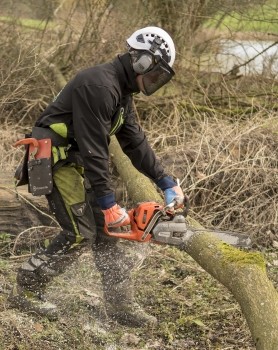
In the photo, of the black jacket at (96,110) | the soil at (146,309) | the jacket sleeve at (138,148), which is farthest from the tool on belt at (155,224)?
the soil at (146,309)

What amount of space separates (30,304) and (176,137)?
3.30m

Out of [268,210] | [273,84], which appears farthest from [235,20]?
[268,210]

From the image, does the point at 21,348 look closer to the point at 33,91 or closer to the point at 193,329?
the point at 193,329

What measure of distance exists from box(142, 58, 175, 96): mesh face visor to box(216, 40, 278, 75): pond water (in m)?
4.62

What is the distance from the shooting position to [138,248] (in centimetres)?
546

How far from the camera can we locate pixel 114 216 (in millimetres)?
4004

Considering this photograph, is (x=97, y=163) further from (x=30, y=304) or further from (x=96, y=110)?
(x=30, y=304)

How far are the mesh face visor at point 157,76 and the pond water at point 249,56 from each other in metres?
4.62

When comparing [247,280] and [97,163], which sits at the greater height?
[97,163]

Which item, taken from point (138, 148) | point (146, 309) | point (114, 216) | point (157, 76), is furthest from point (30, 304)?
point (157, 76)

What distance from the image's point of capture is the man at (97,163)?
154 inches

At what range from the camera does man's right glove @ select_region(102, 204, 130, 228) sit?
158 inches

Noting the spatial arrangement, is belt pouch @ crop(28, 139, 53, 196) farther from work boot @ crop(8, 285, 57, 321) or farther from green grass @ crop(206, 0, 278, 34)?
green grass @ crop(206, 0, 278, 34)

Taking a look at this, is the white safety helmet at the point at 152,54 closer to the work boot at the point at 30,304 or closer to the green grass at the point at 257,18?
the work boot at the point at 30,304
